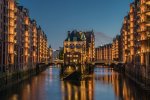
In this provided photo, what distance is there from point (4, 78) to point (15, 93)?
15393 millimetres

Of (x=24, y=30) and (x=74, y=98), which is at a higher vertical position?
(x=24, y=30)

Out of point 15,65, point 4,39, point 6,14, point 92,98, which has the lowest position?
point 92,98

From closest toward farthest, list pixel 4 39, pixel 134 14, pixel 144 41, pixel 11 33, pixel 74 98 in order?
pixel 74 98
pixel 144 41
pixel 4 39
pixel 11 33
pixel 134 14

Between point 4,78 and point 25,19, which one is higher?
point 25,19

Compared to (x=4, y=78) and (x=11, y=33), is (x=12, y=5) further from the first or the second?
(x=4, y=78)

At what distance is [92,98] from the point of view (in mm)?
86312

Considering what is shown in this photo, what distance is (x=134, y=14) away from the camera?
144750 mm

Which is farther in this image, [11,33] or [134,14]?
[134,14]

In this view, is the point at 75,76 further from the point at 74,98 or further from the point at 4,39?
the point at 74,98

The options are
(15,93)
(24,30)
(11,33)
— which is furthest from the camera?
(24,30)

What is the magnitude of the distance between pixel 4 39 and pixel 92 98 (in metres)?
41.7

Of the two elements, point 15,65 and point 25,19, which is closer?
point 15,65

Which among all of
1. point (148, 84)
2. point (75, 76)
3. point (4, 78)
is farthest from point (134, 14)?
point (4, 78)

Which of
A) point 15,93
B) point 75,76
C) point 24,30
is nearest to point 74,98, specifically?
point 15,93
